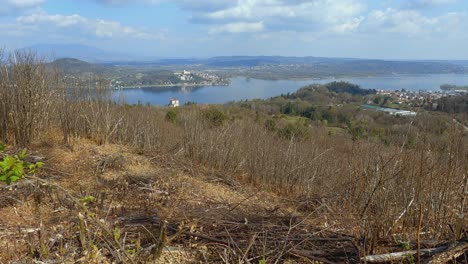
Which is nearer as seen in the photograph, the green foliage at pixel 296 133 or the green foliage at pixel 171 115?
the green foliage at pixel 296 133

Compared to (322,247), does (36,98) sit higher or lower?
higher

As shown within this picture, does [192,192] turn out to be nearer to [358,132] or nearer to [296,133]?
[358,132]

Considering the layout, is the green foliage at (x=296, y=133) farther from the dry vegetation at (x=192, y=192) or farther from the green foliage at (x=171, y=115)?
the green foliage at (x=171, y=115)

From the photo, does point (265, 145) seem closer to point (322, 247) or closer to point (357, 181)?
point (357, 181)

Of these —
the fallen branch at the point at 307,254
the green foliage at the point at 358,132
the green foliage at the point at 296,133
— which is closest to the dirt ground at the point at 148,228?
the fallen branch at the point at 307,254

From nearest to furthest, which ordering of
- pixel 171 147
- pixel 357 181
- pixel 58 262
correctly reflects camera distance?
1. pixel 58 262
2. pixel 357 181
3. pixel 171 147

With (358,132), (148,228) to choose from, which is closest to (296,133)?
(358,132)

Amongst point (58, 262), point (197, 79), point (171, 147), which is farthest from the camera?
point (197, 79)

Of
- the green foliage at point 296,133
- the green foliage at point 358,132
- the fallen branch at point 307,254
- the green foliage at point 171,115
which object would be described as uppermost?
the green foliage at point 358,132

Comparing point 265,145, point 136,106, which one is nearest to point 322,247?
point 265,145
